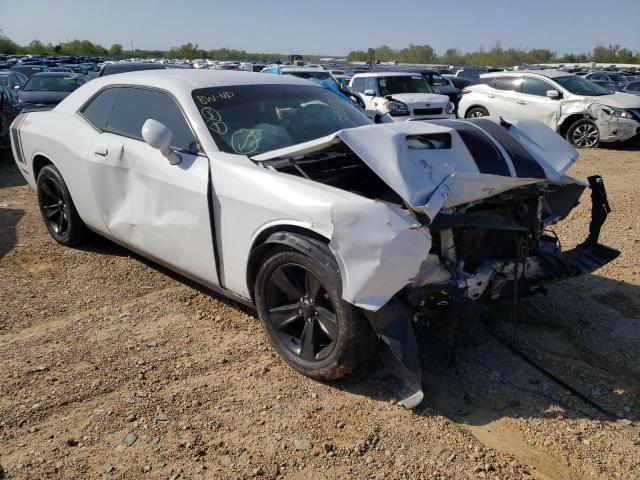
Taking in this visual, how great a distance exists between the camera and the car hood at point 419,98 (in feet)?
41.1

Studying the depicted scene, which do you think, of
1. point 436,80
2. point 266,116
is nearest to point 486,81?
point 436,80

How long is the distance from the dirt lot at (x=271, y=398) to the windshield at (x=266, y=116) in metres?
1.21

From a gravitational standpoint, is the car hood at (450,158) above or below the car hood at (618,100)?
above

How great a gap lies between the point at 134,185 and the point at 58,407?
1.58 meters

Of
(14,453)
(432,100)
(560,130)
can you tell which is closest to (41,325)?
(14,453)

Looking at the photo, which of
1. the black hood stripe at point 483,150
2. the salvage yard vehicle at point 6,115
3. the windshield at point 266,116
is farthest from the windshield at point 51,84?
the black hood stripe at point 483,150

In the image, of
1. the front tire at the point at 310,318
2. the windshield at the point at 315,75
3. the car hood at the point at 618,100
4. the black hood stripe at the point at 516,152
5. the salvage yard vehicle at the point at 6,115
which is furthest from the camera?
the windshield at the point at 315,75

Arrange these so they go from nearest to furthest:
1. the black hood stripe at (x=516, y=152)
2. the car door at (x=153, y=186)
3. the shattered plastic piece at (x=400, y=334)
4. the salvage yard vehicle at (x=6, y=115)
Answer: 1. the shattered plastic piece at (x=400, y=334)
2. the black hood stripe at (x=516, y=152)
3. the car door at (x=153, y=186)
4. the salvage yard vehicle at (x=6, y=115)

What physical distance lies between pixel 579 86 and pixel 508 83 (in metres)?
1.64

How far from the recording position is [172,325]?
3854 mm

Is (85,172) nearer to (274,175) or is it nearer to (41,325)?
(41,325)

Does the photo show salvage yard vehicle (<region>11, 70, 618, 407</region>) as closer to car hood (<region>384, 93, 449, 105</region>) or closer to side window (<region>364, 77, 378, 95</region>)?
car hood (<region>384, 93, 449, 105</region>)

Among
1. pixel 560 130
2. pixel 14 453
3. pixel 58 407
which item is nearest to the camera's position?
pixel 14 453

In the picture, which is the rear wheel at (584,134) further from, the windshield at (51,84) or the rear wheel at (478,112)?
the windshield at (51,84)
